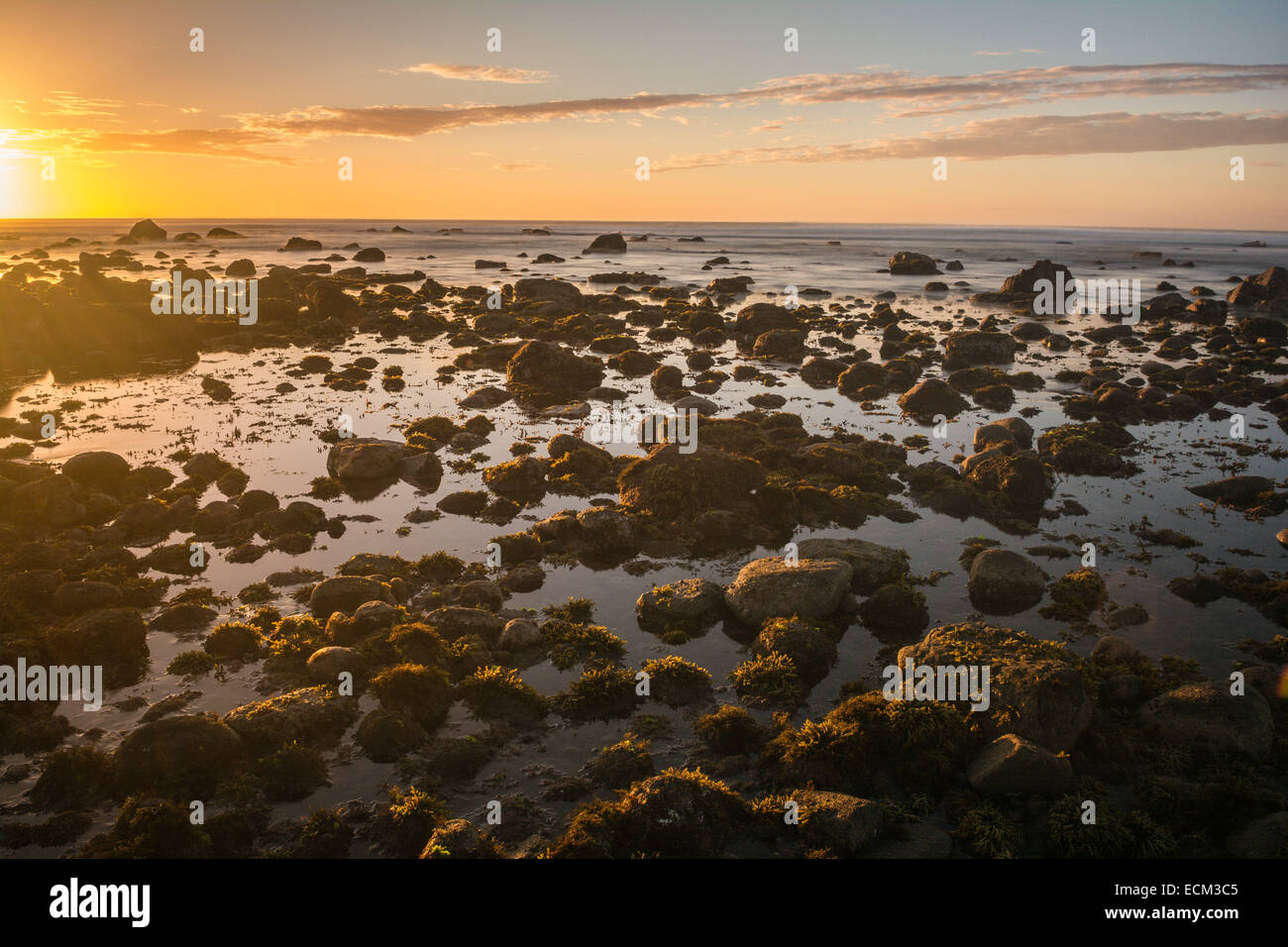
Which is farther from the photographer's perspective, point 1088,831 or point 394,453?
point 394,453

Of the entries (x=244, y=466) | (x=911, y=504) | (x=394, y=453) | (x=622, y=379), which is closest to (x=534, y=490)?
(x=394, y=453)

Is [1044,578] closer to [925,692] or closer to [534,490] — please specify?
[925,692]

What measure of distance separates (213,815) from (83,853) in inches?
74.8

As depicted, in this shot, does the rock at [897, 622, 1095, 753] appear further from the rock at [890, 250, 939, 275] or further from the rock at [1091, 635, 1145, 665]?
the rock at [890, 250, 939, 275]

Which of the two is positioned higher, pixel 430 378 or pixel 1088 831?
pixel 430 378

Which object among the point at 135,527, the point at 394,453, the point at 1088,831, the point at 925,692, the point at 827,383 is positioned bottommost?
the point at 1088,831

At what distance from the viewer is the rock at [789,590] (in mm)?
19062

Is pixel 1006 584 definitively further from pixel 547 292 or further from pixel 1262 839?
pixel 547 292

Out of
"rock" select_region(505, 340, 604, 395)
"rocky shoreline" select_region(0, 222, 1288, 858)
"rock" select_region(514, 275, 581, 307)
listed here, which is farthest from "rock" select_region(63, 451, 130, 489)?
"rock" select_region(514, 275, 581, 307)

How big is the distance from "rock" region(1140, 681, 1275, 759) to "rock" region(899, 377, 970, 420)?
25.4 meters

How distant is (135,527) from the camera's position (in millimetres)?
23938

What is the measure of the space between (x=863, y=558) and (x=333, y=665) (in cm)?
1548

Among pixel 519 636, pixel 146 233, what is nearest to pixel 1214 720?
pixel 519 636

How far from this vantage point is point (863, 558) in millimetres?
21469
